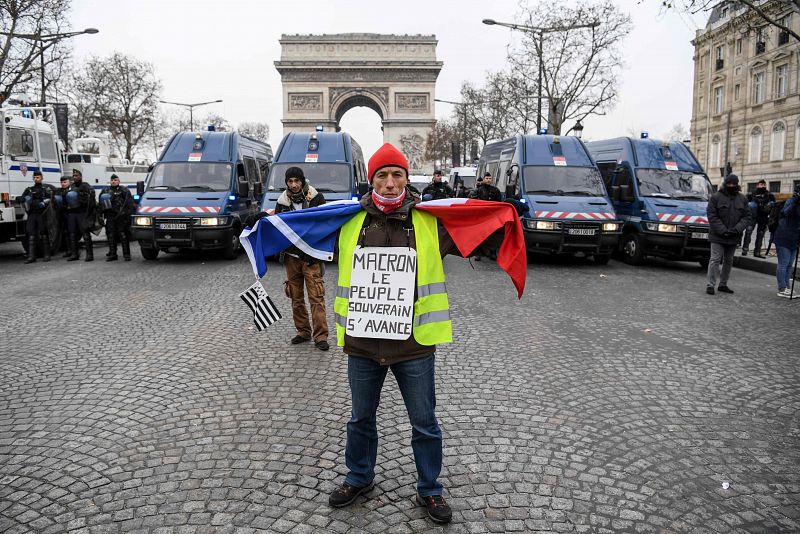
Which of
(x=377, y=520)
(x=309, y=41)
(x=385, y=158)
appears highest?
(x=309, y=41)

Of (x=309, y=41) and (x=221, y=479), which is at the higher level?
(x=309, y=41)

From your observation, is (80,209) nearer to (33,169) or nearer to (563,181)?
(33,169)

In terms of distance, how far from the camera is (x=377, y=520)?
319 centimetres

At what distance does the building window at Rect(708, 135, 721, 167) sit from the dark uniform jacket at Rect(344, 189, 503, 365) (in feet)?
189

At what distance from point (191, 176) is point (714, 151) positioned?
51.5 m

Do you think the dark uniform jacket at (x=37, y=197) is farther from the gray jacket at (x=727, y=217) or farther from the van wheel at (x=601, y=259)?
the gray jacket at (x=727, y=217)

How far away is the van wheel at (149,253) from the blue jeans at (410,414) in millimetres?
11486

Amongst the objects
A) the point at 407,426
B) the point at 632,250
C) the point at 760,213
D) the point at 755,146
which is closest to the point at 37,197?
the point at 407,426

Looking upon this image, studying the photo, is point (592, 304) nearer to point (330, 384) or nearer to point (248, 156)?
point (330, 384)

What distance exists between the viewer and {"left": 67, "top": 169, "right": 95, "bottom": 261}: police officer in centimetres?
1388

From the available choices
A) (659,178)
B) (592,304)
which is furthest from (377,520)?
(659,178)

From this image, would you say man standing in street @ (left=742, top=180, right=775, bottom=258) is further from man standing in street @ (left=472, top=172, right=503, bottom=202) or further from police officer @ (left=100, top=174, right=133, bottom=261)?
police officer @ (left=100, top=174, right=133, bottom=261)

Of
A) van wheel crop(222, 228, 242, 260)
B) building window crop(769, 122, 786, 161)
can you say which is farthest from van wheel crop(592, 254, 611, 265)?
building window crop(769, 122, 786, 161)

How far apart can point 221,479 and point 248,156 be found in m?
13.0
